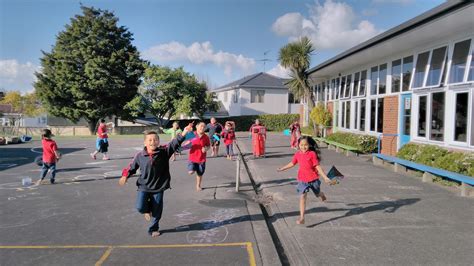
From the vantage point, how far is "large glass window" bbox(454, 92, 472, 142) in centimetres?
1013

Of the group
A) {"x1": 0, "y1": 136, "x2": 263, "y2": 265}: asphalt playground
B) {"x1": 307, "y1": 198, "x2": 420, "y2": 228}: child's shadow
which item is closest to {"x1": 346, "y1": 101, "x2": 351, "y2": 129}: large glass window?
{"x1": 0, "y1": 136, "x2": 263, "y2": 265}: asphalt playground

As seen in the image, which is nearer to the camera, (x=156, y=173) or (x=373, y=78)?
(x=156, y=173)

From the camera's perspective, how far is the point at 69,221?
6.11 m

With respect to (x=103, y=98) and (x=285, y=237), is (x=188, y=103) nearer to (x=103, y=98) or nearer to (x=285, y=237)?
(x=103, y=98)

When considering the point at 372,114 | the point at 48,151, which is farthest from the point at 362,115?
the point at 48,151

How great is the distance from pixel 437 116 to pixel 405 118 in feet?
7.28

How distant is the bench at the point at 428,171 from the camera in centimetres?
802

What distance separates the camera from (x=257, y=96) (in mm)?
45562

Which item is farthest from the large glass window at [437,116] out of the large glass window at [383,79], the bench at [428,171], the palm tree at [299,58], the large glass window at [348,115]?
the palm tree at [299,58]

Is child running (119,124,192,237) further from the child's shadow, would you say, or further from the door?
the door

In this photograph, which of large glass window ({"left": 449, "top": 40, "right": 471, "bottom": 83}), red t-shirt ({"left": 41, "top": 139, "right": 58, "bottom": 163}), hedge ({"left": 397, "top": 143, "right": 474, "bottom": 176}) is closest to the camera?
hedge ({"left": 397, "top": 143, "right": 474, "bottom": 176})

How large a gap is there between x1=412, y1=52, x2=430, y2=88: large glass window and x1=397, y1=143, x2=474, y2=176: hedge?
228 cm

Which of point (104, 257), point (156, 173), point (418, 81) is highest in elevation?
point (418, 81)

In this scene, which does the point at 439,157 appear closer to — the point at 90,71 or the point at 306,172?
the point at 306,172
